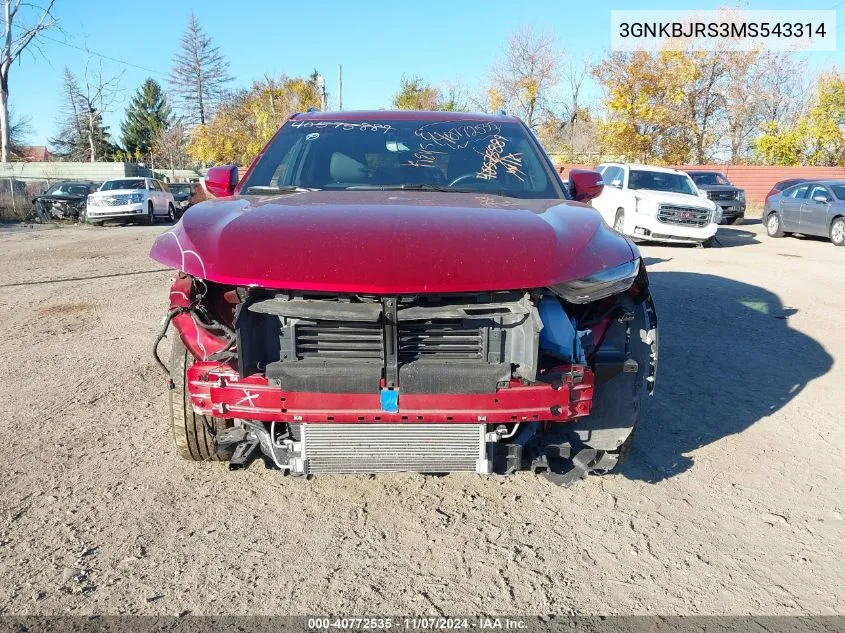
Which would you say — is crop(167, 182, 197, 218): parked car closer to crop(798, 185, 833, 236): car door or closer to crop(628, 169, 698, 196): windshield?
crop(628, 169, 698, 196): windshield

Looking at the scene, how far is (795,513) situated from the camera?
3098mm

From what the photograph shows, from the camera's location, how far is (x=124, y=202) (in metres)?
21.4

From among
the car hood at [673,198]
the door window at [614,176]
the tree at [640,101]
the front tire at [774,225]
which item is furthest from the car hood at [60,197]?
the tree at [640,101]

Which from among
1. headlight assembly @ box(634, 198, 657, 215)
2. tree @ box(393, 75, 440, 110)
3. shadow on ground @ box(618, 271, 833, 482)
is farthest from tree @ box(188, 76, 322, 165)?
shadow on ground @ box(618, 271, 833, 482)

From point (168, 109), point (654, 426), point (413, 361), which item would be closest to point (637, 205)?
point (654, 426)

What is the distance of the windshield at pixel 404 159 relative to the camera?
3740 mm

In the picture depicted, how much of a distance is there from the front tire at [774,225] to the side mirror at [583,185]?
15614 millimetres

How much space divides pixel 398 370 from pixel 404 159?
184 centimetres

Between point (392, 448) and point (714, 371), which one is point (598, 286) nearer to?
point (392, 448)

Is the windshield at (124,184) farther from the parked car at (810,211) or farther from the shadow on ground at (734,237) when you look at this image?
the parked car at (810,211)

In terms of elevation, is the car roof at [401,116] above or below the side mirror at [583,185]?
above

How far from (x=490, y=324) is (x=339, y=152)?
1.94 meters

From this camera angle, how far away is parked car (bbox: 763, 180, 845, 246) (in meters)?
15.3

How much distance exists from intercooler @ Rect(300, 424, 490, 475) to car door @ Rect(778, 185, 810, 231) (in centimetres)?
1684
